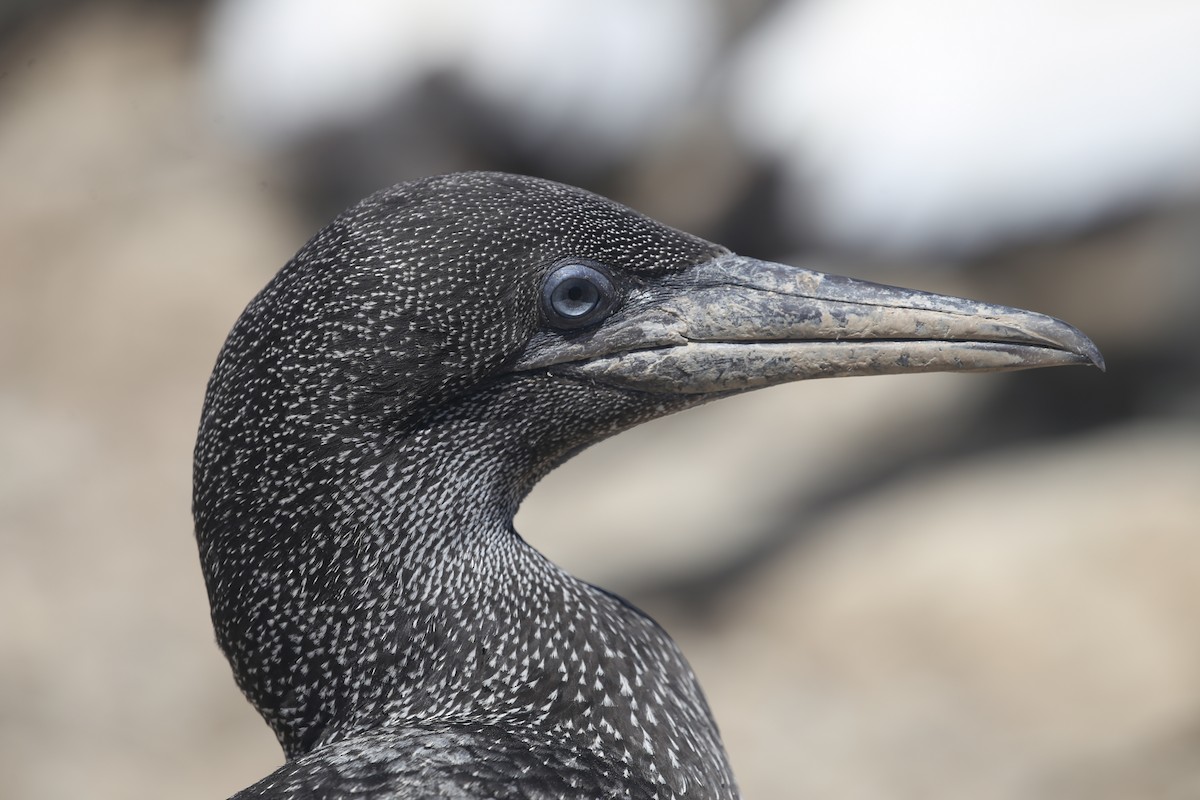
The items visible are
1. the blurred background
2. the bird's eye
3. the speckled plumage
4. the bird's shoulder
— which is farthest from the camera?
the blurred background

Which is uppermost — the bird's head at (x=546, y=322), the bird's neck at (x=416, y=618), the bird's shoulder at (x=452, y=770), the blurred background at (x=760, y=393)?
the blurred background at (x=760, y=393)

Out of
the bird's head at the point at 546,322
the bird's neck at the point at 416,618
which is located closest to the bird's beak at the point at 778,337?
the bird's head at the point at 546,322

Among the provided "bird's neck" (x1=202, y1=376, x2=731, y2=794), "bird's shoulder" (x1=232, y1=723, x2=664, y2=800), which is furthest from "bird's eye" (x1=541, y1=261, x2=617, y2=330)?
"bird's shoulder" (x1=232, y1=723, x2=664, y2=800)

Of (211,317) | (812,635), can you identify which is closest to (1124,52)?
(812,635)

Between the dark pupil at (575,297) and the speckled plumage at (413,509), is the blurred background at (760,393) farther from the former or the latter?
the dark pupil at (575,297)

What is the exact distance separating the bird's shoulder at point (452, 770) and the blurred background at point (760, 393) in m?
4.97

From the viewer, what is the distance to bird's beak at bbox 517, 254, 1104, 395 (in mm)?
3383

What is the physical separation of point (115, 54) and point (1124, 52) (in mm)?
8477

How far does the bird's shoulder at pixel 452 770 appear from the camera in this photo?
9.62 ft

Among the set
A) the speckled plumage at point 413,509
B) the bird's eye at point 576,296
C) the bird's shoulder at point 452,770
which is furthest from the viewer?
the bird's eye at point 576,296

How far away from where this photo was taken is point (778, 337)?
3473mm

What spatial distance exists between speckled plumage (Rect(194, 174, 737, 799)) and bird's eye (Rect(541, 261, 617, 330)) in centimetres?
4

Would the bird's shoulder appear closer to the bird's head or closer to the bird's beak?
the bird's head

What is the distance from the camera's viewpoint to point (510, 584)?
339 centimetres
